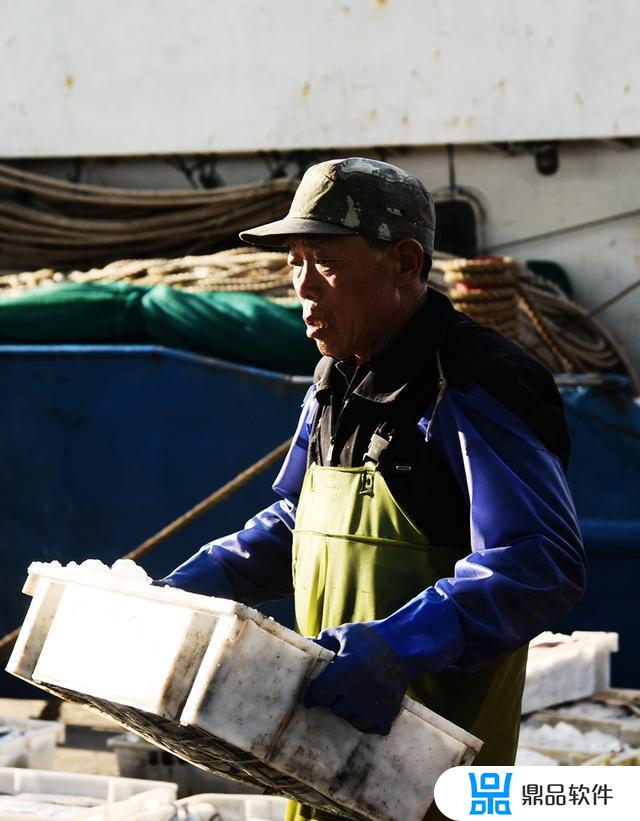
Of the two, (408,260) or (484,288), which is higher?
(408,260)

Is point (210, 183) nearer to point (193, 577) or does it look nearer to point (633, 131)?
point (633, 131)

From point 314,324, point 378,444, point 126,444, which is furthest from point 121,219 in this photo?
point 378,444

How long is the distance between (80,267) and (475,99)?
2.09m

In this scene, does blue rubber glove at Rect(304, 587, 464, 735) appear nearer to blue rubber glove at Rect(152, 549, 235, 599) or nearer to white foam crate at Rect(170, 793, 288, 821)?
blue rubber glove at Rect(152, 549, 235, 599)

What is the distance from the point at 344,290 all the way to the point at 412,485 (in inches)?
13.4

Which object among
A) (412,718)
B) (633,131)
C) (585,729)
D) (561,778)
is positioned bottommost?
(585,729)

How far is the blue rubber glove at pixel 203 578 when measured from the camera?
2385 mm

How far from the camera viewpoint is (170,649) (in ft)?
6.49

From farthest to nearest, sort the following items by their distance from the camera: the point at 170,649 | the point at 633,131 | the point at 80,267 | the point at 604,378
→ the point at 80,267 → the point at 633,131 → the point at 604,378 → the point at 170,649

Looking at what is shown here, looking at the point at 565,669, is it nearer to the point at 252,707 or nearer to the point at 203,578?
the point at 203,578

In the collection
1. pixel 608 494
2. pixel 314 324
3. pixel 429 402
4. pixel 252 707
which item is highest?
pixel 314 324

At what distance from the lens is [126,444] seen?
548cm

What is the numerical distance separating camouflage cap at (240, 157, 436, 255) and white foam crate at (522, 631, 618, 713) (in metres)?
2.46

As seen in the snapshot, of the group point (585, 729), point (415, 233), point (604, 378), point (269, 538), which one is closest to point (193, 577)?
point (269, 538)
